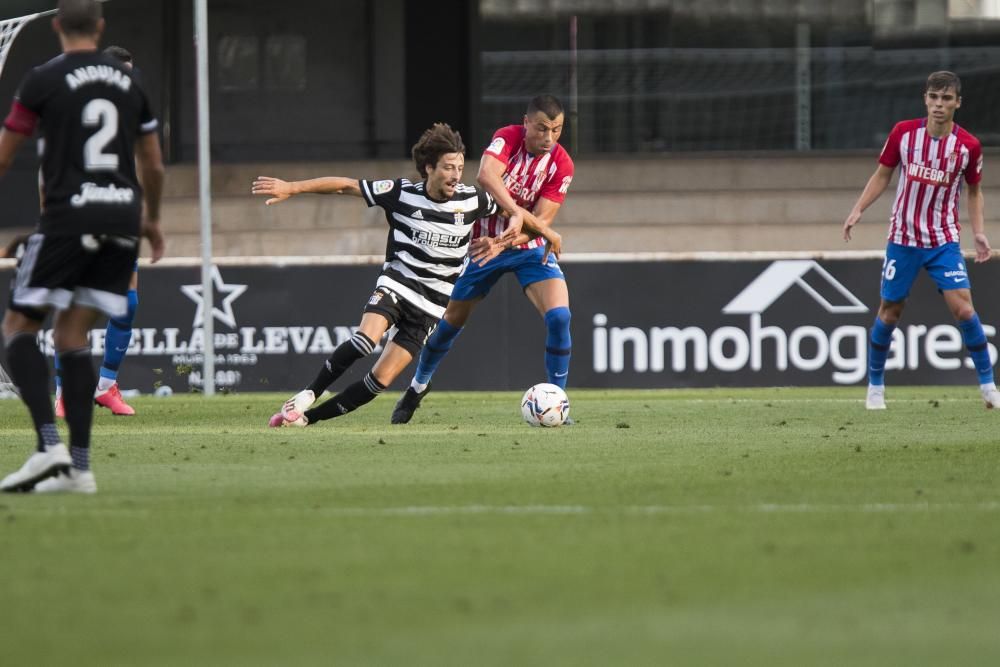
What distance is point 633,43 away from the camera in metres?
23.3

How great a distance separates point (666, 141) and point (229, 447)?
16.0 metres

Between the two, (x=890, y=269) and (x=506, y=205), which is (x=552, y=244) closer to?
(x=506, y=205)

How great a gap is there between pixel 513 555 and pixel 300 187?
15.2ft

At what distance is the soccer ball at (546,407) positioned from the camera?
9.19 meters

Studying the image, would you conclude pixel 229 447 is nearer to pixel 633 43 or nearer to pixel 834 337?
pixel 834 337

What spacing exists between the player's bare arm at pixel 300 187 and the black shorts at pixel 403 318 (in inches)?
24.7

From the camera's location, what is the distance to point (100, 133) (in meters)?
5.79

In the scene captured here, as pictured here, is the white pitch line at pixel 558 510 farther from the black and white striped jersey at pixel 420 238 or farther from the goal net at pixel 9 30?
the goal net at pixel 9 30

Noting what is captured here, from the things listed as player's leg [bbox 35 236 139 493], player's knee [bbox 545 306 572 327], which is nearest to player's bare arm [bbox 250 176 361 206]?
player's knee [bbox 545 306 572 327]

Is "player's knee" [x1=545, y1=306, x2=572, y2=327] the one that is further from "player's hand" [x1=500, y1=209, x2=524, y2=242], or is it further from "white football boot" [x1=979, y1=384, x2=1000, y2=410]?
"white football boot" [x1=979, y1=384, x2=1000, y2=410]

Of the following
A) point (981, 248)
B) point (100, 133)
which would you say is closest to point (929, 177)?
point (981, 248)

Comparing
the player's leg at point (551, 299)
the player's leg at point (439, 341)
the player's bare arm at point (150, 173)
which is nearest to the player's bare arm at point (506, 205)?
the player's leg at point (551, 299)

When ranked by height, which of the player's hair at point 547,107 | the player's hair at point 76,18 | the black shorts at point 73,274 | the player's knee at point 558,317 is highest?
the player's hair at point 76,18

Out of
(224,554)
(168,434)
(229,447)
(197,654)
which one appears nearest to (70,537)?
(224,554)
